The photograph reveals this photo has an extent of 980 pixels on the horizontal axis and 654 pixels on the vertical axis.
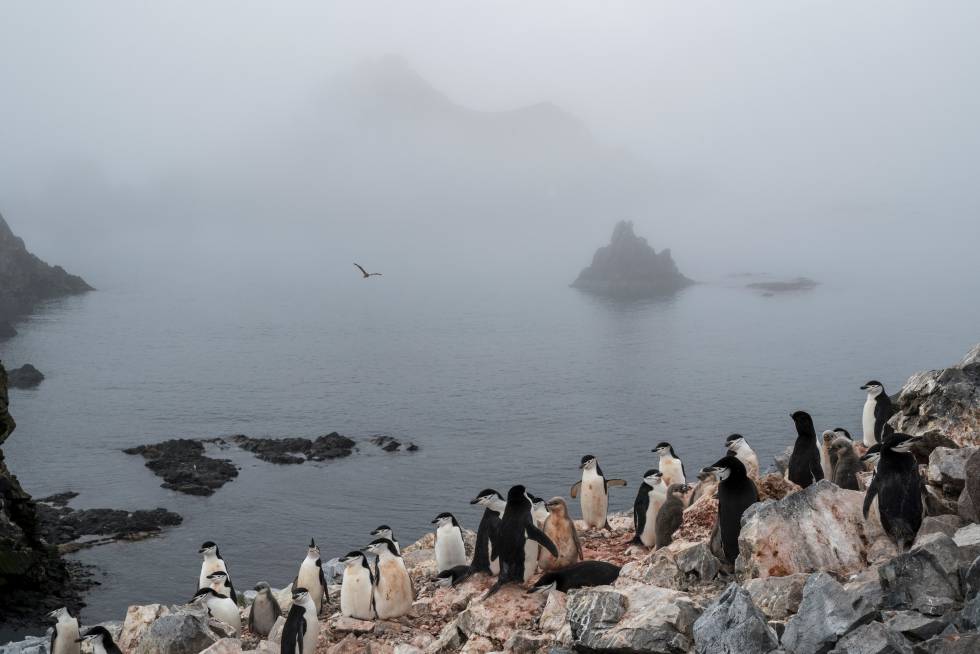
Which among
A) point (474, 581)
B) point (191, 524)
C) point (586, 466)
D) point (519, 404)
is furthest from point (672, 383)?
point (474, 581)

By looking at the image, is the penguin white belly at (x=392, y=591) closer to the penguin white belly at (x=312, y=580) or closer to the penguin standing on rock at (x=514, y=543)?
the penguin standing on rock at (x=514, y=543)

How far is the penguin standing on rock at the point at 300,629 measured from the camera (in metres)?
15.0

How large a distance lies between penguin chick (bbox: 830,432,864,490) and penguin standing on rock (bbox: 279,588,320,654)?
33.8 feet

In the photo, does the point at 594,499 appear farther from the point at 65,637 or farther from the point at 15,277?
the point at 15,277

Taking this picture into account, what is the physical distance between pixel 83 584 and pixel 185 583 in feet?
17.2

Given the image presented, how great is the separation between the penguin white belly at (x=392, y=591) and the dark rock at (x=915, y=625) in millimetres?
8940

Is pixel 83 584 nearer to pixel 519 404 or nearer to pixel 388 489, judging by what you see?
pixel 388 489

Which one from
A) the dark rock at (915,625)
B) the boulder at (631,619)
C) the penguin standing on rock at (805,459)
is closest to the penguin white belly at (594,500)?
the penguin standing on rock at (805,459)

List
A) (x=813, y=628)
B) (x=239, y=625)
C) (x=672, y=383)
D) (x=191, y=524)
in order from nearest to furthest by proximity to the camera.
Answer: (x=813, y=628) < (x=239, y=625) < (x=191, y=524) < (x=672, y=383)

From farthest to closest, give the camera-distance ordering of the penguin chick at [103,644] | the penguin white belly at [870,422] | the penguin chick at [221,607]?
the penguin white belly at [870,422] → the penguin chick at [221,607] → the penguin chick at [103,644]

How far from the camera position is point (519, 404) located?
10712cm

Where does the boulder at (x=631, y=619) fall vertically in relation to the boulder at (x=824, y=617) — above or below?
below

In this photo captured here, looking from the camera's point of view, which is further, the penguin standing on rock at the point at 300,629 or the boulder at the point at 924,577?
the penguin standing on rock at the point at 300,629

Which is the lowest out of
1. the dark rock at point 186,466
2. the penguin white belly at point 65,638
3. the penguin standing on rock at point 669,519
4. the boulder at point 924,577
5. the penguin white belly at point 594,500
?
the dark rock at point 186,466
